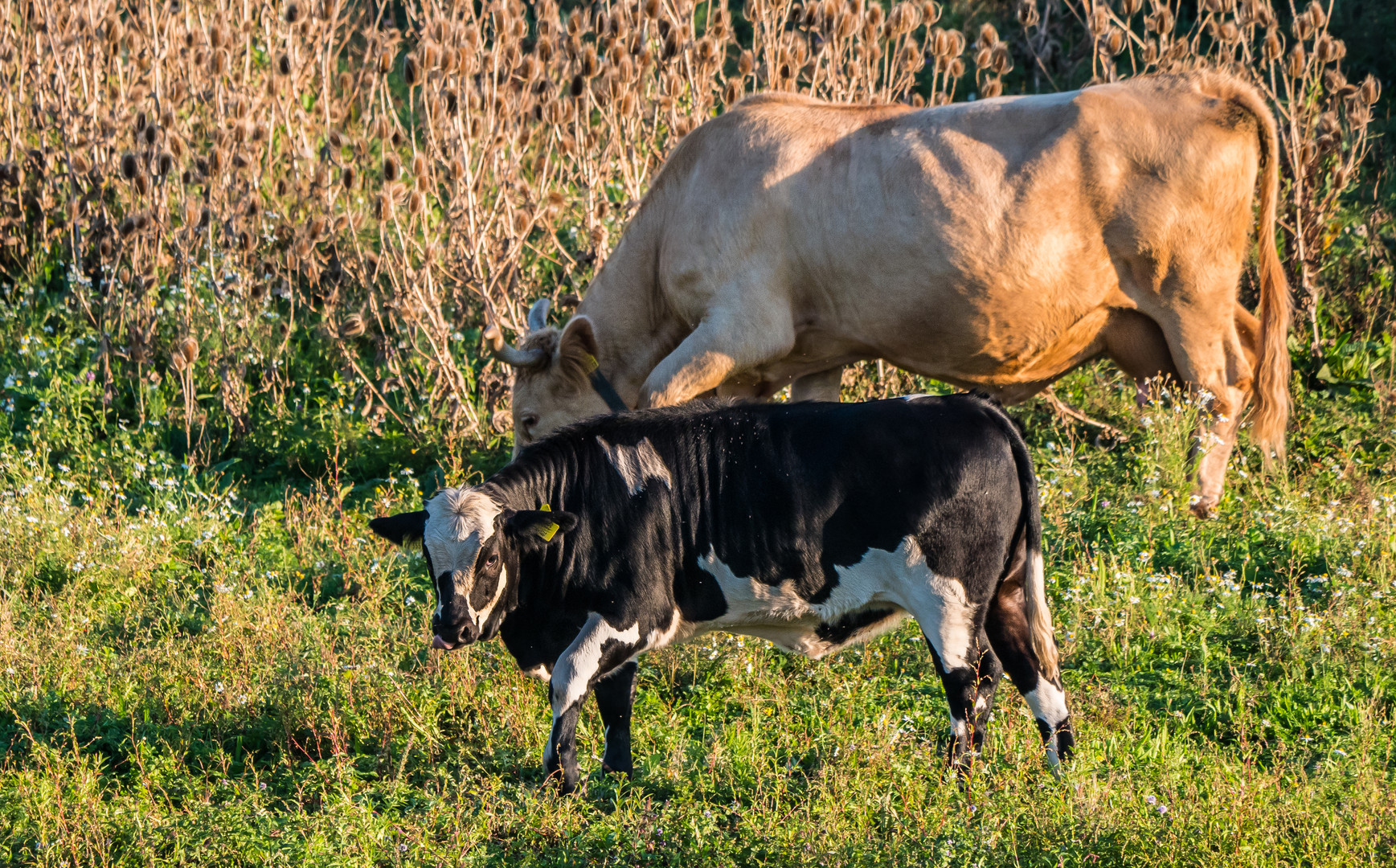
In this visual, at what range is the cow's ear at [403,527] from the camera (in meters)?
4.54

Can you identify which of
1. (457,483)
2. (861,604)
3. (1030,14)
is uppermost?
(1030,14)

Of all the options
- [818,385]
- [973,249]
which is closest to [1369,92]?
[973,249]

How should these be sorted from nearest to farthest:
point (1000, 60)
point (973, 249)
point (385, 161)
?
point (973, 249) < point (385, 161) < point (1000, 60)

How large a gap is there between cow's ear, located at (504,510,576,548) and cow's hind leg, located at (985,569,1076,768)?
153cm

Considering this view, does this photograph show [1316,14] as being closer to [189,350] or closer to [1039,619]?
[1039,619]

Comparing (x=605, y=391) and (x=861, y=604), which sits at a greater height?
(x=861, y=604)

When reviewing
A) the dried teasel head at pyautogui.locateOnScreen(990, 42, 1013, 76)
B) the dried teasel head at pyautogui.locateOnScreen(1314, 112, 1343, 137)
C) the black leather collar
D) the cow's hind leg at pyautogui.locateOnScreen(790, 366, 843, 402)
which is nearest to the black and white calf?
the black leather collar

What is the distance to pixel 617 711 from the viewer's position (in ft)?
15.6

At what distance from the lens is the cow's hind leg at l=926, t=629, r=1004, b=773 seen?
14.5 feet

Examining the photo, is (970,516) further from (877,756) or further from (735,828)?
(735,828)

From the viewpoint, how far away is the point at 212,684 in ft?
17.3

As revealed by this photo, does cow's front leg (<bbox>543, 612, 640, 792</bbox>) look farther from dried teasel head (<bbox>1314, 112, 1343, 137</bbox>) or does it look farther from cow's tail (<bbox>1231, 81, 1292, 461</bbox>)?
dried teasel head (<bbox>1314, 112, 1343, 137</bbox>)

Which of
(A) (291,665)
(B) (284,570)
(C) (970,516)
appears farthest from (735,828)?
(B) (284,570)

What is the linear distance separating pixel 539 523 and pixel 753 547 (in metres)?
0.76
